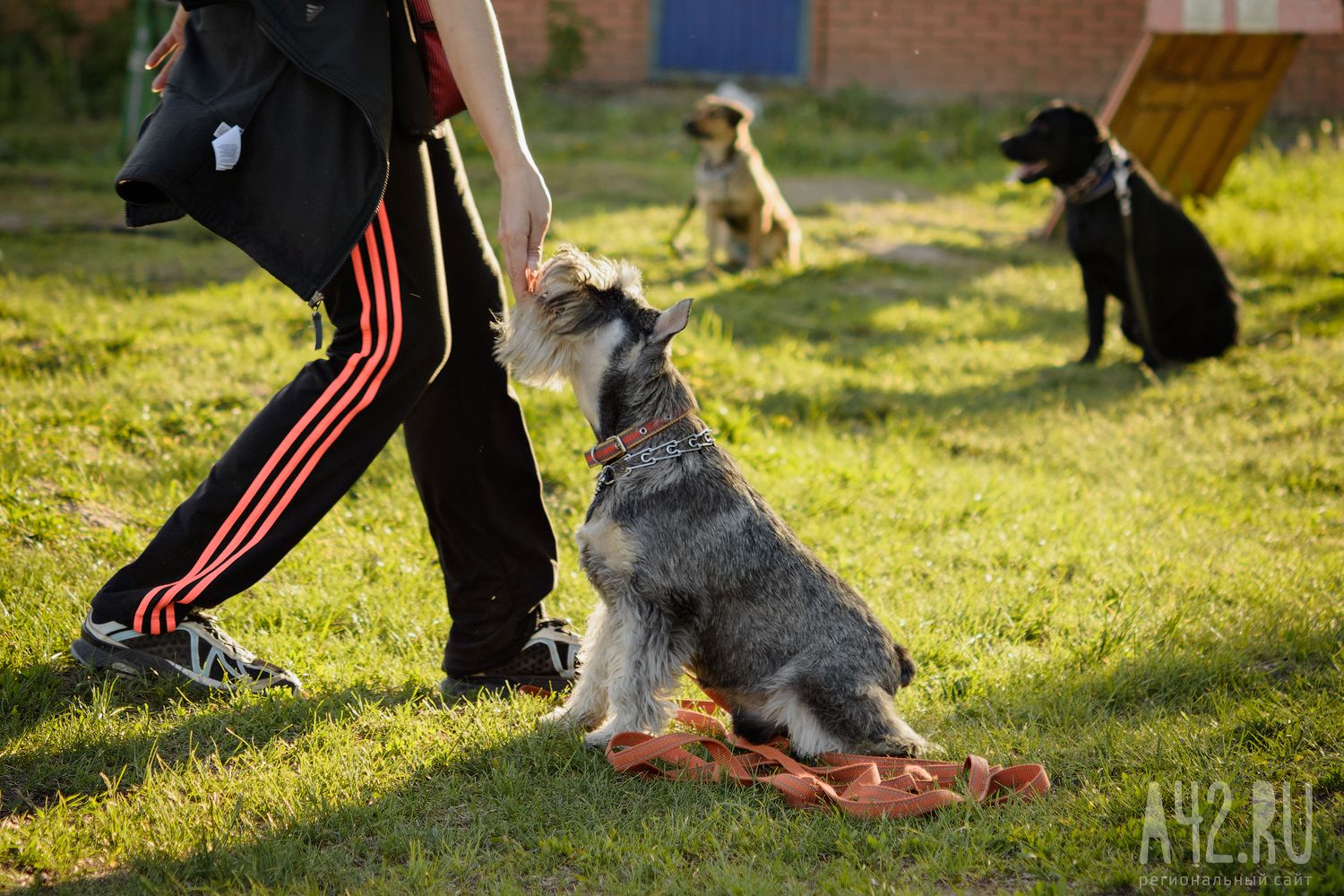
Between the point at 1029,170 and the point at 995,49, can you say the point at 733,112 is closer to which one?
the point at 1029,170

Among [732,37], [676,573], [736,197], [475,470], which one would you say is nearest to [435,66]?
[475,470]

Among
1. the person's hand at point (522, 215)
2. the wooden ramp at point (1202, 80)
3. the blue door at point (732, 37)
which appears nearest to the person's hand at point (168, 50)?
the person's hand at point (522, 215)

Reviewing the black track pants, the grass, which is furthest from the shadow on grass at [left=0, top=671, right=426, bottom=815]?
the black track pants

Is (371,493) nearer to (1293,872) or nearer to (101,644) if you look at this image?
(101,644)

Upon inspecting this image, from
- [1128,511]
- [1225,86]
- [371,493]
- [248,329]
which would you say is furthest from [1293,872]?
[1225,86]

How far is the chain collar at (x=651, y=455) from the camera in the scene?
3248mm

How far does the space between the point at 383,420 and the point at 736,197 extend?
675 cm

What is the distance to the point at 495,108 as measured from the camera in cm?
298

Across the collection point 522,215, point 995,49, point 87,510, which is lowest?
point 87,510

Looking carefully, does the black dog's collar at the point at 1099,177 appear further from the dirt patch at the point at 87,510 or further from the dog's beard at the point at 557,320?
the dirt patch at the point at 87,510

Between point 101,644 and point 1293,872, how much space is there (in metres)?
3.18

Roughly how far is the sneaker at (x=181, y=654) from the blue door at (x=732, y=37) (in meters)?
15.4

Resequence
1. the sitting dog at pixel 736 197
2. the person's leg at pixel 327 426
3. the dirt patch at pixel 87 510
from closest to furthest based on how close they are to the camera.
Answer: the person's leg at pixel 327 426, the dirt patch at pixel 87 510, the sitting dog at pixel 736 197

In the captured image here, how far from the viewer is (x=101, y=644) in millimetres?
3279
